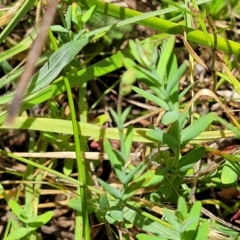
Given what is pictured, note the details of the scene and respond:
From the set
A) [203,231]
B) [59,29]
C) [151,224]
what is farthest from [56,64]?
[203,231]

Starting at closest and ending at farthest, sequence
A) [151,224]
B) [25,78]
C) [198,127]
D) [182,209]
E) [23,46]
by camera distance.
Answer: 1. [25,78]
2. [182,209]
3. [198,127]
4. [151,224]
5. [23,46]

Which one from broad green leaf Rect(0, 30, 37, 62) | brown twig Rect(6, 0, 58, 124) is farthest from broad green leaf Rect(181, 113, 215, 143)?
broad green leaf Rect(0, 30, 37, 62)

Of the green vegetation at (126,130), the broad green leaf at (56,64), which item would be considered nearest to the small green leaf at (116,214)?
the green vegetation at (126,130)

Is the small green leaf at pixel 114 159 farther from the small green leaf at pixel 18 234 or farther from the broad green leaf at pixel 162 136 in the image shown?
the small green leaf at pixel 18 234

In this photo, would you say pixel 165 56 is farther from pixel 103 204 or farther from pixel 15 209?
pixel 15 209

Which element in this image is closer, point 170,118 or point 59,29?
point 170,118

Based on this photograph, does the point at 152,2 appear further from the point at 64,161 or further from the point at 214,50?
the point at 64,161
